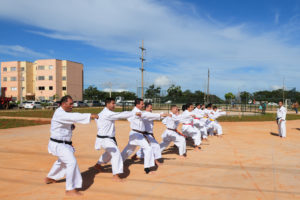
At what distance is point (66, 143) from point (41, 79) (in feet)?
217

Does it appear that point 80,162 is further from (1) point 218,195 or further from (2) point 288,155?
(2) point 288,155

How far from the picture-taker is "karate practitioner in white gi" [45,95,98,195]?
452 centimetres

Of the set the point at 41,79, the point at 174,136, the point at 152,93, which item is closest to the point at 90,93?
the point at 41,79

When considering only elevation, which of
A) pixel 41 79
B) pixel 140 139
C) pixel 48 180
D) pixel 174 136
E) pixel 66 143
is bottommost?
pixel 48 180

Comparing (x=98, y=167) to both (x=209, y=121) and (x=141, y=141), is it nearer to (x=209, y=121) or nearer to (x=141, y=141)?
(x=141, y=141)

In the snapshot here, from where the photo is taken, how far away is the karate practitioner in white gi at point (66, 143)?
14.8 ft

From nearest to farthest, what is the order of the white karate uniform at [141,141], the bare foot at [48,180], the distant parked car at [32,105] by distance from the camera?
the bare foot at [48,180]
the white karate uniform at [141,141]
the distant parked car at [32,105]

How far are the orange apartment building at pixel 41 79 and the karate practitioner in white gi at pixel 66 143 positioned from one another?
6132 centimetres

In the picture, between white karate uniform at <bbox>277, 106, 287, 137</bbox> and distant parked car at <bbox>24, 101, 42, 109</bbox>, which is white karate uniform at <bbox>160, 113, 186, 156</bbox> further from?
distant parked car at <bbox>24, 101, 42, 109</bbox>

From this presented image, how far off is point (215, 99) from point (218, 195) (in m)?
25.1

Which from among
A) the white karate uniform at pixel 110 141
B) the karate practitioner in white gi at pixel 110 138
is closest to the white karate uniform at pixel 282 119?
the karate practitioner in white gi at pixel 110 138

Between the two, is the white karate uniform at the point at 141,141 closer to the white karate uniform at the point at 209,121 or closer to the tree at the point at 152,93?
the white karate uniform at the point at 209,121

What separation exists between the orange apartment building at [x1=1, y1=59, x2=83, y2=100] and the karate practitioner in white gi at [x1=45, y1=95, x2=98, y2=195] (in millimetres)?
61316

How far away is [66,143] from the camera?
4.86 metres
